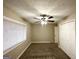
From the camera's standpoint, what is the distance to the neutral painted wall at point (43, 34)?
11.8 m

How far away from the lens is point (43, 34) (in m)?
11.8

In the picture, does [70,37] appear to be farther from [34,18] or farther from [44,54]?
[34,18]

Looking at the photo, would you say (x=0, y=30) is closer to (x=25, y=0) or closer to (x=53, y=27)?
(x=25, y=0)

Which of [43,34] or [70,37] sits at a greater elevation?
[70,37]

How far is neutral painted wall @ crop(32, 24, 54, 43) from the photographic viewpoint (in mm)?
11758

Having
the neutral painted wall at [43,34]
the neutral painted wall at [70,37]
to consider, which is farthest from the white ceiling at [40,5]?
the neutral painted wall at [43,34]

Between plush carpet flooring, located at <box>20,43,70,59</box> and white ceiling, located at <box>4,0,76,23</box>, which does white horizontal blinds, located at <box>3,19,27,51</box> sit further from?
plush carpet flooring, located at <box>20,43,70,59</box>

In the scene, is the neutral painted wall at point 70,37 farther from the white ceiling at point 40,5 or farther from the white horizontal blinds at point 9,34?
the white horizontal blinds at point 9,34

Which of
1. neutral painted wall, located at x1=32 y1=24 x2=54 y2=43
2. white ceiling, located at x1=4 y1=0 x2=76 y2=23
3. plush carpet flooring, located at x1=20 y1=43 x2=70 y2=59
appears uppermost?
white ceiling, located at x1=4 y1=0 x2=76 y2=23

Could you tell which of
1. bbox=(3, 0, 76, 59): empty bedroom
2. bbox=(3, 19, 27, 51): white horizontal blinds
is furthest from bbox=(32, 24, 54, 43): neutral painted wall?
bbox=(3, 19, 27, 51): white horizontal blinds

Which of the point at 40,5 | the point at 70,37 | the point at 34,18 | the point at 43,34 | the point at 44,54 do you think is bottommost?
the point at 44,54

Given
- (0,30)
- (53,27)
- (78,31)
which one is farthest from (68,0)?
(53,27)

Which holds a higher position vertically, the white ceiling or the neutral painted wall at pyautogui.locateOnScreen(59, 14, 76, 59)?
the white ceiling

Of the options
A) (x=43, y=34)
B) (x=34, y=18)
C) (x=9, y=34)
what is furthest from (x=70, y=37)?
(x=43, y=34)
